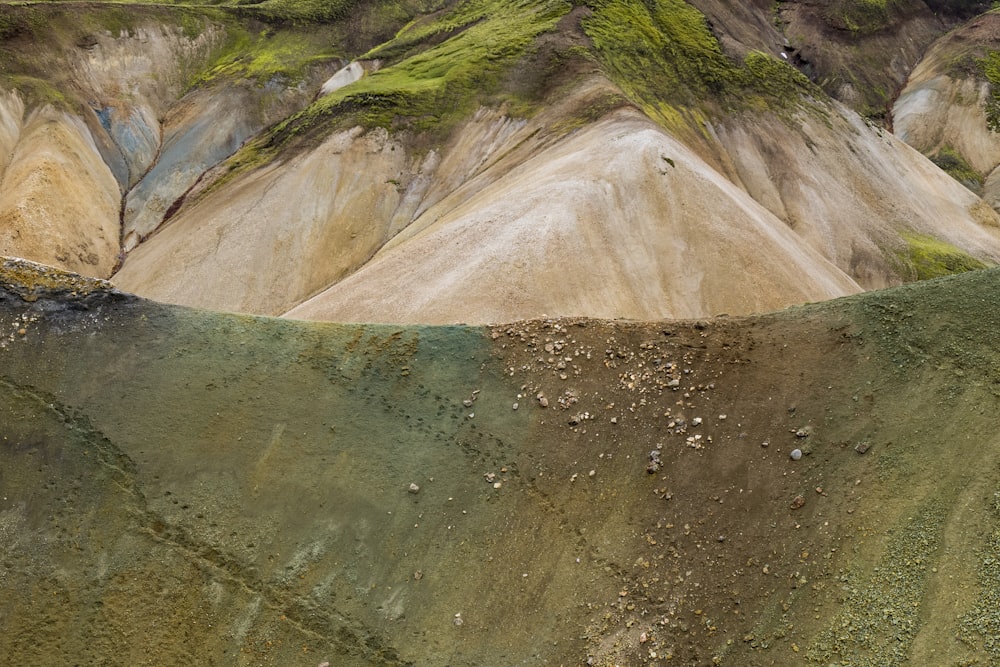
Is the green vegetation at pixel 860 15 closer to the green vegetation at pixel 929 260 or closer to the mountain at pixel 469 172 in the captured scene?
the mountain at pixel 469 172

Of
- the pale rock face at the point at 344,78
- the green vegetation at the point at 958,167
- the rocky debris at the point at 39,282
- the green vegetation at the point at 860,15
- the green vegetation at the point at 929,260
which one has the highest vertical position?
the rocky debris at the point at 39,282

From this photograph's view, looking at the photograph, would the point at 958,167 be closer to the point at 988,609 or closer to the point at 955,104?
the point at 955,104

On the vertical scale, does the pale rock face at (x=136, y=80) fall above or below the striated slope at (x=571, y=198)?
above

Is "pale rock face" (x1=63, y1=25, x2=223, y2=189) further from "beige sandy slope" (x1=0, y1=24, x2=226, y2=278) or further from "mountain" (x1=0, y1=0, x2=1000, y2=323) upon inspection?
"mountain" (x1=0, y1=0, x2=1000, y2=323)

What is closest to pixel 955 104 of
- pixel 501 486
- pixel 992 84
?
pixel 992 84

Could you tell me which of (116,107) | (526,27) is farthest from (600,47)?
(116,107)

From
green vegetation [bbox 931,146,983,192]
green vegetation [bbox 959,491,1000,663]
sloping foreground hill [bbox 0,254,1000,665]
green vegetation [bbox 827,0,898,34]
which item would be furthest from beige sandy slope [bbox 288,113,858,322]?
green vegetation [bbox 827,0,898,34]

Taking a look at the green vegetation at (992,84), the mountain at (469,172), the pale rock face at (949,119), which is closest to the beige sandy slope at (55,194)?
the mountain at (469,172)

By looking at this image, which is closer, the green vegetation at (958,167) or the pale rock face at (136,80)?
the pale rock face at (136,80)
